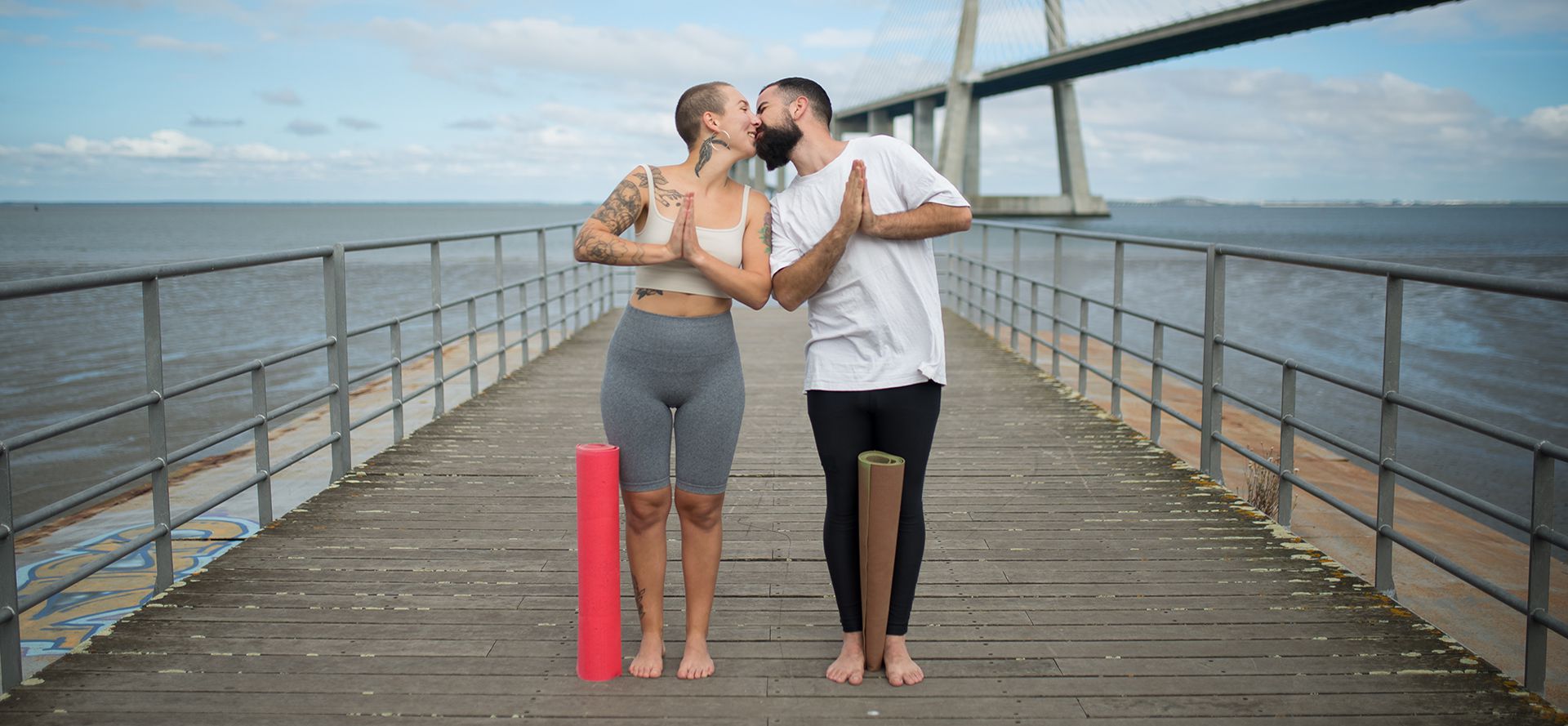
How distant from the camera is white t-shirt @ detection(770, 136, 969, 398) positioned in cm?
289

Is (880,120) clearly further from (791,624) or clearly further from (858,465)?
(858,465)

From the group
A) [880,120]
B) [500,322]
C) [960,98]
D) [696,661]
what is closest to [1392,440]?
[696,661]

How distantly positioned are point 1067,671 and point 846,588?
629 millimetres

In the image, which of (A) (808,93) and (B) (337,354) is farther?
(B) (337,354)

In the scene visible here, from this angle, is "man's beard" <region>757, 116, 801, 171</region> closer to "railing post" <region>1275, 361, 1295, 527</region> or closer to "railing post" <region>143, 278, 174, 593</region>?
"railing post" <region>143, 278, 174, 593</region>

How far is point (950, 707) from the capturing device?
2941 millimetres

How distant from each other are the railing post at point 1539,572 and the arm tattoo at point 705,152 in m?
2.11

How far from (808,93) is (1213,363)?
3.14m

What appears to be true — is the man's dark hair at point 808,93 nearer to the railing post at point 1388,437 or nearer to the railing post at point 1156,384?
the railing post at point 1388,437

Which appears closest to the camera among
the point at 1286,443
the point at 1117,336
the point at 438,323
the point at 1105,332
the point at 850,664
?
the point at 850,664

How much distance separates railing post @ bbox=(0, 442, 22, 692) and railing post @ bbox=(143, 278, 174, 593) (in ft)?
2.25

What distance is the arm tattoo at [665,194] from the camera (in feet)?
9.38

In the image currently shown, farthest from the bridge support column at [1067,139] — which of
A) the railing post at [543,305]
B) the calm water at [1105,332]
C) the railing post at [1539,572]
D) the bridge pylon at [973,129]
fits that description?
the railing post at [1539,572]

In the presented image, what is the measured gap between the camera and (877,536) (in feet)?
9.69
